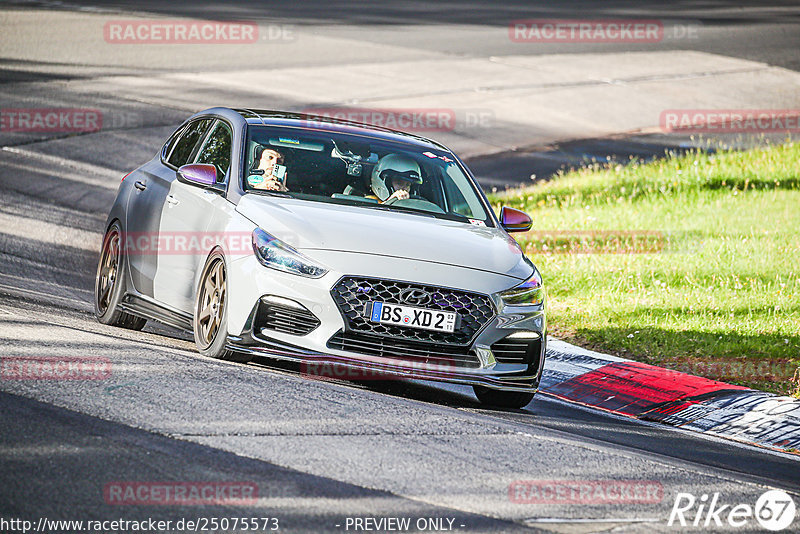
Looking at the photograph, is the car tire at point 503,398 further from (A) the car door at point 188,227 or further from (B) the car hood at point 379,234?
(A) the car door at point 188,227

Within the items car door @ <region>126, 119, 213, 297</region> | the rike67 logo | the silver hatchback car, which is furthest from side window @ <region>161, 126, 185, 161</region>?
the rike67 logo

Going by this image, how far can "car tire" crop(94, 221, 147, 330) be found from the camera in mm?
9531

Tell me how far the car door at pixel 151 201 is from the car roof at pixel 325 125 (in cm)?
53

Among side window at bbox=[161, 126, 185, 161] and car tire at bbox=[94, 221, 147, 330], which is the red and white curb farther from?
side window at bbox=[161, 126, 185, 161]

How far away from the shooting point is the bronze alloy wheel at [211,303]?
799cm

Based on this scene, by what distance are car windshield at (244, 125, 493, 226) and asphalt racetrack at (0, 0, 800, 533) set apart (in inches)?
49.8

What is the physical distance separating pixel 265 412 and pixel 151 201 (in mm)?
3294

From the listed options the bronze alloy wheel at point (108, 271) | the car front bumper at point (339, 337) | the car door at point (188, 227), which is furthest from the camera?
the bronze alloy wheel at point (108, 271)

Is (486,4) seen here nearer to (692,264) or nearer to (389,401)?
(692,264)

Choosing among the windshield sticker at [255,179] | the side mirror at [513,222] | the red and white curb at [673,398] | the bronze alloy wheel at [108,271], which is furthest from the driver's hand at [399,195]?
the bronze alloy wheel at [108,271]

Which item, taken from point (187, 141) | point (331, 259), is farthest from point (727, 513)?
point (187, 141)

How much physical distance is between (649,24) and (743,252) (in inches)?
974

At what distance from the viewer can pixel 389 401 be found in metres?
7.48

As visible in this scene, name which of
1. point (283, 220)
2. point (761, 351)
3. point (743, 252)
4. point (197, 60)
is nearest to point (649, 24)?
point (197, 60)
